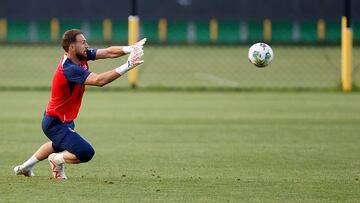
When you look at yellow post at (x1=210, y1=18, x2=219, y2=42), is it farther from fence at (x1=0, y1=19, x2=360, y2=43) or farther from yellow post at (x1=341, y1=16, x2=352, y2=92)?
yellow post at (x1=341, y1=16, x2=352, y2=92)

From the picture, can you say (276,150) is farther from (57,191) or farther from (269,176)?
(57,191)

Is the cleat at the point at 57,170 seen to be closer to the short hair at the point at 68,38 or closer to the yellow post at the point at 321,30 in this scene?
the short hair at the point at 68,38

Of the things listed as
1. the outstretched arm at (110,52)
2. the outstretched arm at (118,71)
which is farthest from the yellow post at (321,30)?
the outstretched arm at (118,71)

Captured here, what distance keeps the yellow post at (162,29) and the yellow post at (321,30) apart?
725cm

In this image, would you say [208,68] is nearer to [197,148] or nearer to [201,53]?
[201,53]

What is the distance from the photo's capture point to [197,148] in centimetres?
1311

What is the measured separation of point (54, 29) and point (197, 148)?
32.4 metres

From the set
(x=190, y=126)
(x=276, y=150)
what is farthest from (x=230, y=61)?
(x=276, y=150)

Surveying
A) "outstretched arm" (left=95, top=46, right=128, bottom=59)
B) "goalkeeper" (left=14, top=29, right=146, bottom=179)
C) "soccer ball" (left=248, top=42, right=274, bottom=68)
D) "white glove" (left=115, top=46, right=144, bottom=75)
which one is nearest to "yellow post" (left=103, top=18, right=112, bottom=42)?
"soccer ball" (left=248, top=42, right=274, bottom=68)

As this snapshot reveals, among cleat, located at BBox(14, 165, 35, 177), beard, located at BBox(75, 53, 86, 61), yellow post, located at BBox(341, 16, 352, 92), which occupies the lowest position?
yellow post, located at BBox(341, 16, 352, 92)

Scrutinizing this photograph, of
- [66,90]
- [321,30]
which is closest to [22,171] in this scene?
[66,90]

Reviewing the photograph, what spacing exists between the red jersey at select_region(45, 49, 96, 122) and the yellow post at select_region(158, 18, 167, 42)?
33.6 m

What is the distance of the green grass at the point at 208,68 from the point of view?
25.8 meters

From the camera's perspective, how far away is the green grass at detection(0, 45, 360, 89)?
25.8 metres
